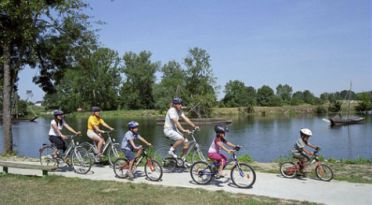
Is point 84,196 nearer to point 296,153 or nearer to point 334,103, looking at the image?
point 296,153

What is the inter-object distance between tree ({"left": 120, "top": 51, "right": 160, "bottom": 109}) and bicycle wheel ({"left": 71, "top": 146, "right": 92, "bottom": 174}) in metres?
92.0

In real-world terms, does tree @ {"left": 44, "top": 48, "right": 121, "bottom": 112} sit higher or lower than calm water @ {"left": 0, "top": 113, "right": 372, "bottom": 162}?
higher

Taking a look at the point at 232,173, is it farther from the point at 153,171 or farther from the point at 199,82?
the point at 199,82

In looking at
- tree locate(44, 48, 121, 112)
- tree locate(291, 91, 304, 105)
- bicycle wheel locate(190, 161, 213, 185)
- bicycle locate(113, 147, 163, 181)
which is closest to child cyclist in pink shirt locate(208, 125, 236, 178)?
bicycle wheel locate(190, 161, 213, 185)

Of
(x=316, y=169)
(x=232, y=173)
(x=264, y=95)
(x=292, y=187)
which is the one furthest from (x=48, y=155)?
(x=264, y=95)

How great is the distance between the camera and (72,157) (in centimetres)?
1159

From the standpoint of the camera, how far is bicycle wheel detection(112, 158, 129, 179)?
10.4 metres

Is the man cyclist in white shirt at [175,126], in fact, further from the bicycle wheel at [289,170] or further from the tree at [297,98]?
the tree at [297,98]

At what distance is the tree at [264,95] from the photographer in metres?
125

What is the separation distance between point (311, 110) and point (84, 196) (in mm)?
104525

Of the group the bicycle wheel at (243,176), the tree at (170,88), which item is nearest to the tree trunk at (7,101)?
A: the bicycle wheel at (243,176)

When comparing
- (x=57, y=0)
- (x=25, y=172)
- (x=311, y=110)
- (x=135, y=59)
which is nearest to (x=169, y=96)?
(x=135, y=59)

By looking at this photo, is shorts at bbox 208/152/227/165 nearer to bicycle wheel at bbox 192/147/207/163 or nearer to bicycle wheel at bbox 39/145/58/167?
bicycle wheel at bbox 192/147/207/163

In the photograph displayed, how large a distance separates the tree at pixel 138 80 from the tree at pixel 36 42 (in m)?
83.3
